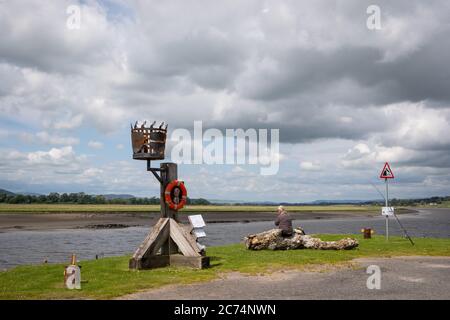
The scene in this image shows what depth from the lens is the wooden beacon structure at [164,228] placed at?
15.1 m

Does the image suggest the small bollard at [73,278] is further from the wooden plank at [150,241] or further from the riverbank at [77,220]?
the riverbank at [77,220]

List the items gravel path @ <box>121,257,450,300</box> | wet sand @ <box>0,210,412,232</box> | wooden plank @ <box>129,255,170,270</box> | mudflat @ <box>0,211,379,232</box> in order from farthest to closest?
mudflat @ <box>0,211,379,232</box>
wet sand @ <box>0,210,412,232</box>
wooden plank @ <box>129,255,170,270</box>
gravel path @ <box>121,257,450,300</box>

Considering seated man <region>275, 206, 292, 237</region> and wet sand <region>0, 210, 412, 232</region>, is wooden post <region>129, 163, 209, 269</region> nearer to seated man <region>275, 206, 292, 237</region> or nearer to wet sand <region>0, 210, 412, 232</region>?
seated man <region>275, 206, 292, 237</region>

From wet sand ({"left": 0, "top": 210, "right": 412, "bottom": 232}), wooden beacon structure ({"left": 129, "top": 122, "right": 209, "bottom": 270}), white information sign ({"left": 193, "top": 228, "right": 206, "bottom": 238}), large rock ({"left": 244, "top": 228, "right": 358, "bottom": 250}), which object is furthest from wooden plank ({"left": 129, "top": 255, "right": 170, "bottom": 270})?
wet sand ({"left": 0, "top": 210, "right": 412, "bottom": 232})

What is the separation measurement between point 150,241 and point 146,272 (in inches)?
52.4

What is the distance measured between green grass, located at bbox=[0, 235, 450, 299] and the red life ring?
8.02 feet

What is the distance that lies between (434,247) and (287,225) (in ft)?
25.2

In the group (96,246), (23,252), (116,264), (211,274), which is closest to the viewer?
(211,274)

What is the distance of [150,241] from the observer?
1521 cm

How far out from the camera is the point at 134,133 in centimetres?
1590

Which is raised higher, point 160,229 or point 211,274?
point 160,229

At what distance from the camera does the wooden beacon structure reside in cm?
1513
